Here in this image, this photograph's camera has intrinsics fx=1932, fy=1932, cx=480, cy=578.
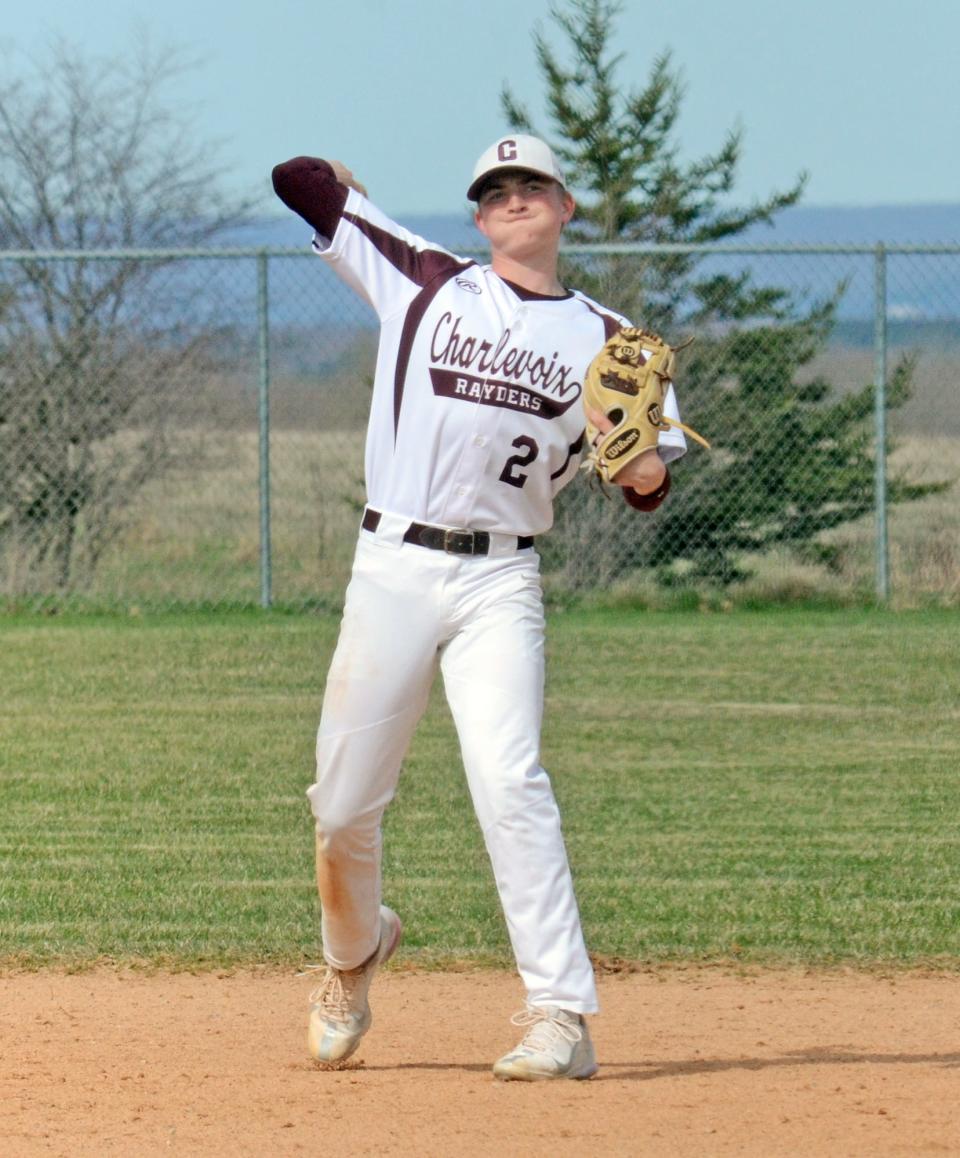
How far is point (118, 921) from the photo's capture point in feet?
20.1

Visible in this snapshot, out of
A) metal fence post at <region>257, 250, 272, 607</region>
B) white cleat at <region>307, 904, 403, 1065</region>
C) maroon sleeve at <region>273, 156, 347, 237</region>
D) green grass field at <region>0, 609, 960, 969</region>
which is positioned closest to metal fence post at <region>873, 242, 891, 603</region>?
green grass field at <region>0, 609, 960, 969</region>

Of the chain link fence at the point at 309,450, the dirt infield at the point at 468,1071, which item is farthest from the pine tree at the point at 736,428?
the dirt infield at the point at 468,1071

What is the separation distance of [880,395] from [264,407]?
419cm

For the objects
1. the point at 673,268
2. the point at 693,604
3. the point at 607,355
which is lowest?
the point at 693,604

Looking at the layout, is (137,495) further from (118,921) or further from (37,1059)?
(37,1059)

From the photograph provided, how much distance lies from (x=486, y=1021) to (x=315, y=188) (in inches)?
84.5

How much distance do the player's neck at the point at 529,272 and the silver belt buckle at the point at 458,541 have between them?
0.63m

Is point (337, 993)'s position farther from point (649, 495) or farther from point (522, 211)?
point (522, 211)

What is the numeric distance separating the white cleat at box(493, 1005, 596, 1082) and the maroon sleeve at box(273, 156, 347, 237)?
186 centimetres

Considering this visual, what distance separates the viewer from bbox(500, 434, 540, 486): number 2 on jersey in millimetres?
4371

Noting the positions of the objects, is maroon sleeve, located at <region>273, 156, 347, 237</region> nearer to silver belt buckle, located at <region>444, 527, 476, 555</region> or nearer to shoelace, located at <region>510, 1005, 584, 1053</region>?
silver belt buckle, located at <region>444, 527, 476, 555</region>

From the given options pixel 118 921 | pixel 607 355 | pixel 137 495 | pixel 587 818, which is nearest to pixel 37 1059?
pixel 118 921

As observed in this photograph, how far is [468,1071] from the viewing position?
4.44m

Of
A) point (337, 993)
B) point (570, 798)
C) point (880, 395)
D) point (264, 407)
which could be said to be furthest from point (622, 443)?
point (880, 395)
